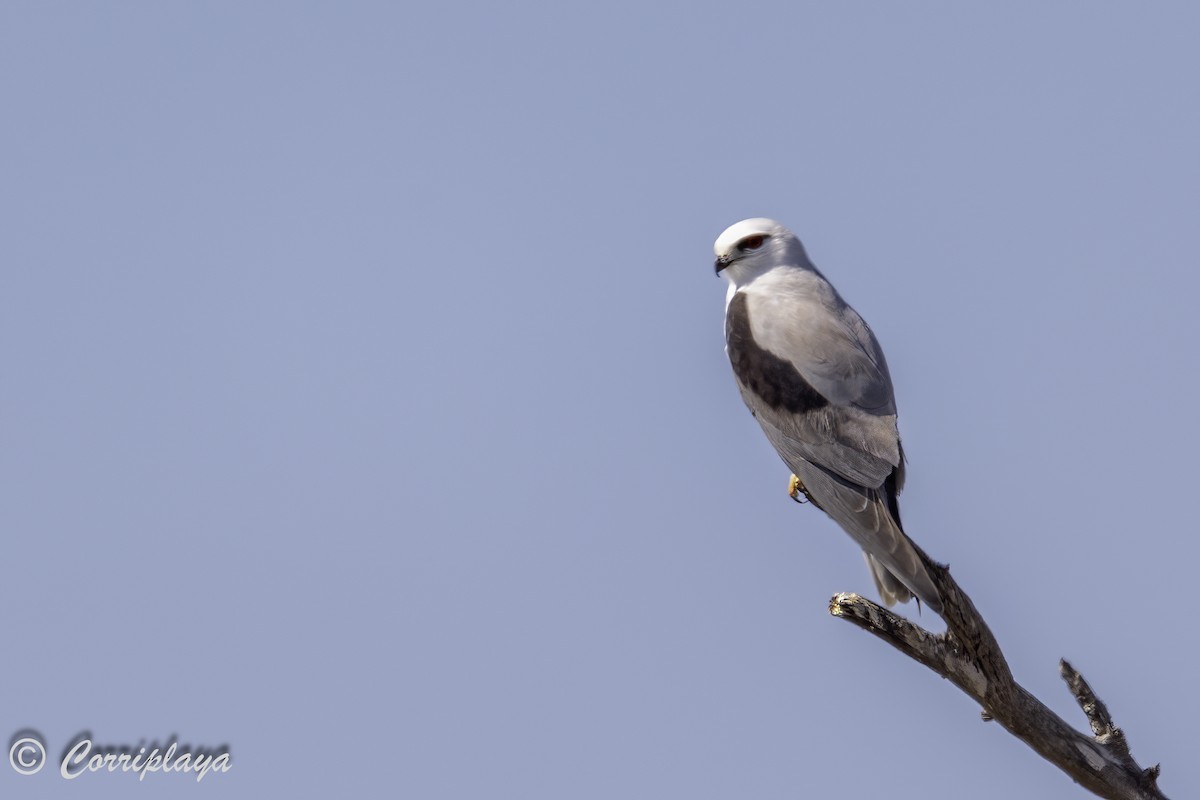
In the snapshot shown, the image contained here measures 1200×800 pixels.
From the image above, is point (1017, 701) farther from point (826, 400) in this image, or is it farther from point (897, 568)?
point (826, 400)

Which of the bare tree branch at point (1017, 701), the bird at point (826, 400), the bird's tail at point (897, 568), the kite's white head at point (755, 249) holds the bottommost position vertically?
the bare tree branch at point (1017, 701)

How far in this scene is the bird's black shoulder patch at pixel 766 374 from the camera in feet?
28.3

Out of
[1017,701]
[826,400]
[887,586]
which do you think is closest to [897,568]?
[887,586]

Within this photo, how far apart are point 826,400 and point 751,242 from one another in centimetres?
160

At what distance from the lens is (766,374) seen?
8.76 metres

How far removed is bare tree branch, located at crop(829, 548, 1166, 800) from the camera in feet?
23.3

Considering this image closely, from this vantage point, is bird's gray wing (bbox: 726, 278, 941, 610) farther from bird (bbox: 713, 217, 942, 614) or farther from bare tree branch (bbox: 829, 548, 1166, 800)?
bare tree branch (bbox: 829, 548, 1166, 800)

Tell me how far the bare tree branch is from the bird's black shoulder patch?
1.63 meters

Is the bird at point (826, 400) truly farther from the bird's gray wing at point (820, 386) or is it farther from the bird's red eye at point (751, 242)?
the bird's red eye at point (751, 242)

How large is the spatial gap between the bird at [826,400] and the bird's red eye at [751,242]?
48 cm

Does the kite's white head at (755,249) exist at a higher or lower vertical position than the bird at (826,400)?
higher

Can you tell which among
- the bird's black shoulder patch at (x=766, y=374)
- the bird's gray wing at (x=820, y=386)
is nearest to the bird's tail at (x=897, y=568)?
the bird's gray wing at (x=820, y=386)

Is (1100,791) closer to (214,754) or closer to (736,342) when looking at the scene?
(736,342)

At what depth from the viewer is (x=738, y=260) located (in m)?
9.75
